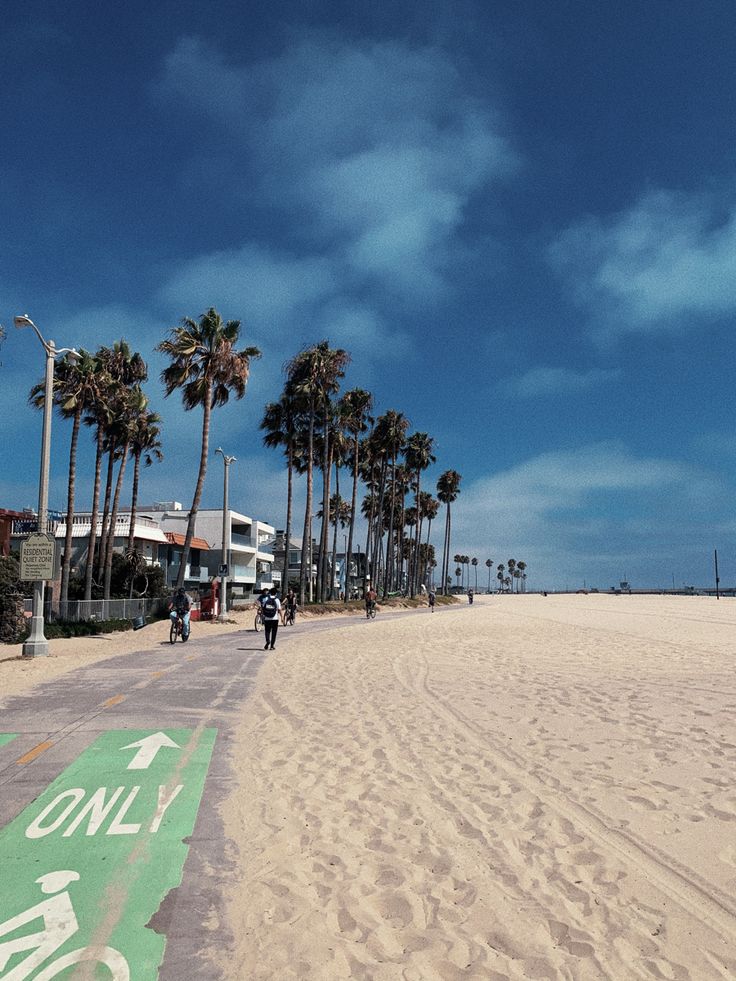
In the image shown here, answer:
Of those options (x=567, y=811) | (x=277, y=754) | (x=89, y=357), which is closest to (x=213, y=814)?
(x=277, y=754)

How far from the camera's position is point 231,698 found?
11727 millimetres

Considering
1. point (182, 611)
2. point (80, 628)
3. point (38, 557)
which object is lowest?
point (80, 628)

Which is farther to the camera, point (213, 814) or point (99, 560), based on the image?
point (99, 560)

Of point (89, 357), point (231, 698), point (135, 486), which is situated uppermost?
point (89, 357)

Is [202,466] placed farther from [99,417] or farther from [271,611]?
[271,611]

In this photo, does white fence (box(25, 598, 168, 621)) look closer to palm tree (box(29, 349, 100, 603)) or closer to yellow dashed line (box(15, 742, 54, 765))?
palm tree (box(29, 349, 100, 603))

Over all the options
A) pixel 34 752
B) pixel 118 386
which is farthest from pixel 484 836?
pixel 118 386

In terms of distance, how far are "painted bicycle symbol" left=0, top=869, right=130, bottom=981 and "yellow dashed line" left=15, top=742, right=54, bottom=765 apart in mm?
3578

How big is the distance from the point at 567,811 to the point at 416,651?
14446mm

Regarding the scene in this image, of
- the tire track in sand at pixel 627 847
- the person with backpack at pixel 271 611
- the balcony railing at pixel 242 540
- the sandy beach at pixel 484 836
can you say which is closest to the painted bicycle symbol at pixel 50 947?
the sandy beach at pixel 484 836

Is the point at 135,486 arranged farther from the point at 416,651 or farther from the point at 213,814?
the point at 213,814

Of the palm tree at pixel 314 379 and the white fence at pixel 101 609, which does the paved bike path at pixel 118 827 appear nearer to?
the white fence at pixel 101 609

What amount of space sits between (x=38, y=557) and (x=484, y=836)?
15.8 metres

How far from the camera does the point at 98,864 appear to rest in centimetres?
474
